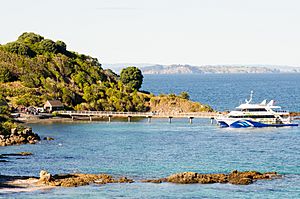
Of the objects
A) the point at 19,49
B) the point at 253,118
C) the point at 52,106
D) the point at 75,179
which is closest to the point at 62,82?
the point at 19,49

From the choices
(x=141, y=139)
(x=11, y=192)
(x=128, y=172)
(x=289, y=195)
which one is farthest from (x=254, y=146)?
(x=11, y=192)

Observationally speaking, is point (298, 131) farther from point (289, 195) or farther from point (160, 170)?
point (289, 195)

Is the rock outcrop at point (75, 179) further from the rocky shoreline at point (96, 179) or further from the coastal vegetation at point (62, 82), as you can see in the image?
the coastal vegetation at point (62, 82)

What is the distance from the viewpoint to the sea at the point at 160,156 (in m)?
71.1

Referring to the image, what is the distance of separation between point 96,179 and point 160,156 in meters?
20.7

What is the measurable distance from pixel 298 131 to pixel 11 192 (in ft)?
225

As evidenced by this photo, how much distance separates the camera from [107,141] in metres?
114

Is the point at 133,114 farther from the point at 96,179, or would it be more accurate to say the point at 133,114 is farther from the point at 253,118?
the point at 96,179

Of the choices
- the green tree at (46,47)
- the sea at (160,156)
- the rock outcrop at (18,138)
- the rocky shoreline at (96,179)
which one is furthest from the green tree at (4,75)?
the rocky shoreline at (96,179)

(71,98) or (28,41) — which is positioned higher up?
(28,41)

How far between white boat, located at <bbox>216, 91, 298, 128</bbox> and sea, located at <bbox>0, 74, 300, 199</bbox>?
2.40 m

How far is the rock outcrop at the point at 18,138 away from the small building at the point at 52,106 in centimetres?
4593

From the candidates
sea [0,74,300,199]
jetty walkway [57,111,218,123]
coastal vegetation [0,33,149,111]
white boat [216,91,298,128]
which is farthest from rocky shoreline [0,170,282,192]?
coastal vegetation [0,33,149,111]

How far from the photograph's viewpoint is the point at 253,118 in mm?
133250
